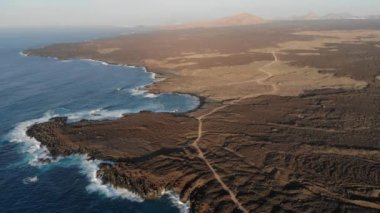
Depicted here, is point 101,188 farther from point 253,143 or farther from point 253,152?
point 253,143

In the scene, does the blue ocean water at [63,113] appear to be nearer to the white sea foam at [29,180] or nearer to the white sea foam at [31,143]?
the white sea foam at [31,143]

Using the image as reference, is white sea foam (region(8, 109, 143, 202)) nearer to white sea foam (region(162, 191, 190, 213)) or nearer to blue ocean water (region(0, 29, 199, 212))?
blue ocean water (region(0, 29, 199, 212))

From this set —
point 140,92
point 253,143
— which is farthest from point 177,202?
point 140,92

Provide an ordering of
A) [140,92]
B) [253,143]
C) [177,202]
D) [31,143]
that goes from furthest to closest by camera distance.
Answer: [140,92] < [31,143] < [253,143] < [177,202]

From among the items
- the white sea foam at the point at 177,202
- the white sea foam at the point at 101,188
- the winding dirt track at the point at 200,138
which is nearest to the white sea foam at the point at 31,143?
the white sea foam at the point at 101,188

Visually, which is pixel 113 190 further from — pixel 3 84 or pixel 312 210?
pixel 3 84

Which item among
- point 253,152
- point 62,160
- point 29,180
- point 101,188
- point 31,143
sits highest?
point 253,152

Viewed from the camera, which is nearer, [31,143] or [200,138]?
[200,138]

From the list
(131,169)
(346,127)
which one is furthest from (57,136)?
(346,127)
